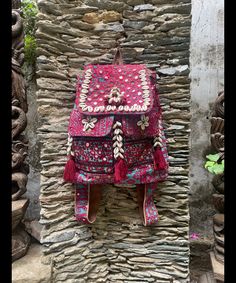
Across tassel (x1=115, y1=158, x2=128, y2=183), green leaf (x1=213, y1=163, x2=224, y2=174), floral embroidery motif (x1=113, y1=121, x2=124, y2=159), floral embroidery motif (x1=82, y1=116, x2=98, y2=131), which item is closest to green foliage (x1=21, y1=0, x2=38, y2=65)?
floral embroidery motif (x1=82, y1=116, x2=98, y2=131)

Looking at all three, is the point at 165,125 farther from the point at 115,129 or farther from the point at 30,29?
the point at 30,29

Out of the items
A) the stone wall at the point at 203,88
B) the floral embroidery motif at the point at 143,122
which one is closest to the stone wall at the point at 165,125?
the floral embroidery motif at the point at 143,122

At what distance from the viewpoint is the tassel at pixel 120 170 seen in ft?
3.69

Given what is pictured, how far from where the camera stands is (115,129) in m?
1.16

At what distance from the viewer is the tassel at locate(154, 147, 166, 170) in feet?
4.02

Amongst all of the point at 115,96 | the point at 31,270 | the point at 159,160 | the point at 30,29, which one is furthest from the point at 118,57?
the point at 31,270

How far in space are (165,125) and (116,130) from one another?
1.30ft

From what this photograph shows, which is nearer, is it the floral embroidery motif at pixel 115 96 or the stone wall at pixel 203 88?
the floral embroidery motif at pixel 115 96

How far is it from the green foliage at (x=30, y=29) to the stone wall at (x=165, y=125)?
1.28 feet

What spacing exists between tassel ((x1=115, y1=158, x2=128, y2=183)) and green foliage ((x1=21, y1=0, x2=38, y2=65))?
43.3 inches

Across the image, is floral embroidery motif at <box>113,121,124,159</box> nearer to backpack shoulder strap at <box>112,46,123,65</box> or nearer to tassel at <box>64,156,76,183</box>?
tassel at <box>64,156,76,183</box>

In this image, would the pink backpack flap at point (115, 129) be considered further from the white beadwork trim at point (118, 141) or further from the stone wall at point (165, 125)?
the stone wall at point (165, 125)
